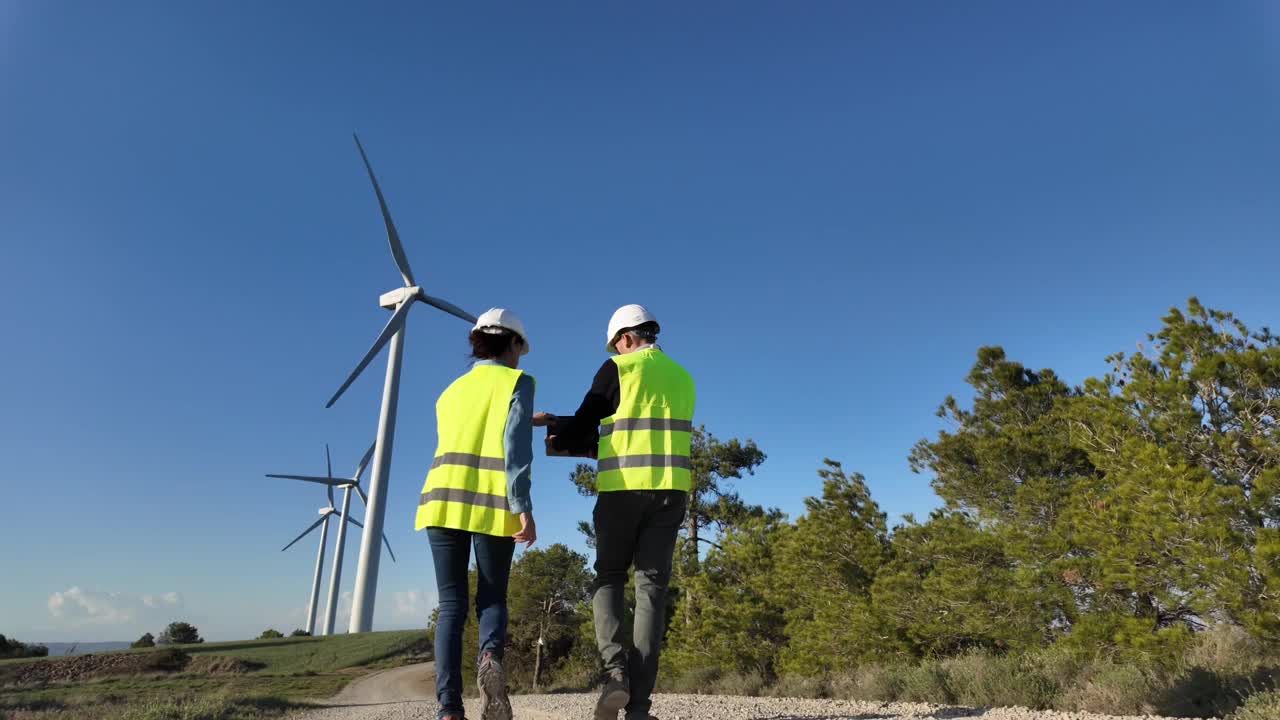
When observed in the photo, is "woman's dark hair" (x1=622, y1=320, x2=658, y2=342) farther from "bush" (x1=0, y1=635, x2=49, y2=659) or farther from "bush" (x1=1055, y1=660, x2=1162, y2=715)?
"bush" (x1=0, y1=635, x2=49, y2=659)

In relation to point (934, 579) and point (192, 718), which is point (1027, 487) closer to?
point (934, 579)

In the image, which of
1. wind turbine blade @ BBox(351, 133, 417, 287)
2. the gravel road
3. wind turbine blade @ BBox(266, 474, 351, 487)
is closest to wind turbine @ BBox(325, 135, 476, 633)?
wind turbine blade @ BBox(351, 133, 417, 287)

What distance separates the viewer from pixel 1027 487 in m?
22.4

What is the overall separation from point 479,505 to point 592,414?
2.97 ft

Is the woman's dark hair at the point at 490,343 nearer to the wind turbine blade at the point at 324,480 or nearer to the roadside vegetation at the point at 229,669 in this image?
the roadside vegetation at the point at 229,669

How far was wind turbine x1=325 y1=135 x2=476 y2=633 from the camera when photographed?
39.2 metres

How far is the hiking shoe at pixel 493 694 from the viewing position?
12.6ft

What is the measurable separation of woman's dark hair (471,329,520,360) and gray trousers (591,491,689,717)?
1100 millimetres

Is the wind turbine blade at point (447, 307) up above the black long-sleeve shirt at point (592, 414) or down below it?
above

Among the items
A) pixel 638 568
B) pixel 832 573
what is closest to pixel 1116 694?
pixel 638 568

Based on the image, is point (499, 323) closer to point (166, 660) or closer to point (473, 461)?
point (473, 461)

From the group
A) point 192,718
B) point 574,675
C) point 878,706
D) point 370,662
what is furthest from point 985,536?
point 370,662

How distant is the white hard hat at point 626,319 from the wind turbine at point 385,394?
33606mm

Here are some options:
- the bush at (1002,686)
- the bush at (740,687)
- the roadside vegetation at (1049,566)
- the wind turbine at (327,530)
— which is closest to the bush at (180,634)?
the wind turbine at (327,530)
